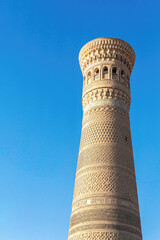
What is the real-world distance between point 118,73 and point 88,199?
3.75m

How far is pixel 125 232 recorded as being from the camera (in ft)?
22.0

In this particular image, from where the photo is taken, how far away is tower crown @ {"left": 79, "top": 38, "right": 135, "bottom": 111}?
8.80 metres

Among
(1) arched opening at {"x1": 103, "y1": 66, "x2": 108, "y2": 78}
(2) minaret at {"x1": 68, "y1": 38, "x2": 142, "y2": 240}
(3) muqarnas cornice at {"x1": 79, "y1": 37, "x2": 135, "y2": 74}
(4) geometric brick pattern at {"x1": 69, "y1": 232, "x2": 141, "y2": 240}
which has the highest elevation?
(3) muqarnas cornice at {"x1": 79, "y1": 37, "x2": 135, "y2": 74}

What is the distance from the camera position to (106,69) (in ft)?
30.2

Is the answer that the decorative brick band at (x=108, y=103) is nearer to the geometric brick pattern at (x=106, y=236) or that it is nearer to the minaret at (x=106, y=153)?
the minaret at (x=106, y=153)

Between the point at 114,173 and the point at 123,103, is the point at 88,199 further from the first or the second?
the point at 123,103

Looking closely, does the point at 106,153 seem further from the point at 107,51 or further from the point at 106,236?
the point at 107,51

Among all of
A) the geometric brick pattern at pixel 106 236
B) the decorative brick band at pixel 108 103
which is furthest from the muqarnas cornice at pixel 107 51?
the geometric brick pattern at pixel 106 236

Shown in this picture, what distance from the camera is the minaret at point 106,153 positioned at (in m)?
6.84

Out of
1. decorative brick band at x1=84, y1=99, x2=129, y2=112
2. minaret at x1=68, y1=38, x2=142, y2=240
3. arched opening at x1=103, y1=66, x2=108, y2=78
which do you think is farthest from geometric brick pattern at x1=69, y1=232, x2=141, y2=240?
arched opening at x1=103, y1=66, x2=108, y2=78

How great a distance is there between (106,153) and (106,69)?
2712mm

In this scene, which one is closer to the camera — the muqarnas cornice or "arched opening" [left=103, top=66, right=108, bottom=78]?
"arched opening" [left=103, top=66, right=108, bottom=78]

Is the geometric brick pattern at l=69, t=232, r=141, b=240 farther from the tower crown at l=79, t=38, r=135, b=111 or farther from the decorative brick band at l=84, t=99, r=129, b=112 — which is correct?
the tower crown at l=79, t=38, r=135, b=111

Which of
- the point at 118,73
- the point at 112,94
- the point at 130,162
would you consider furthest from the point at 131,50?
the point at 130,162
